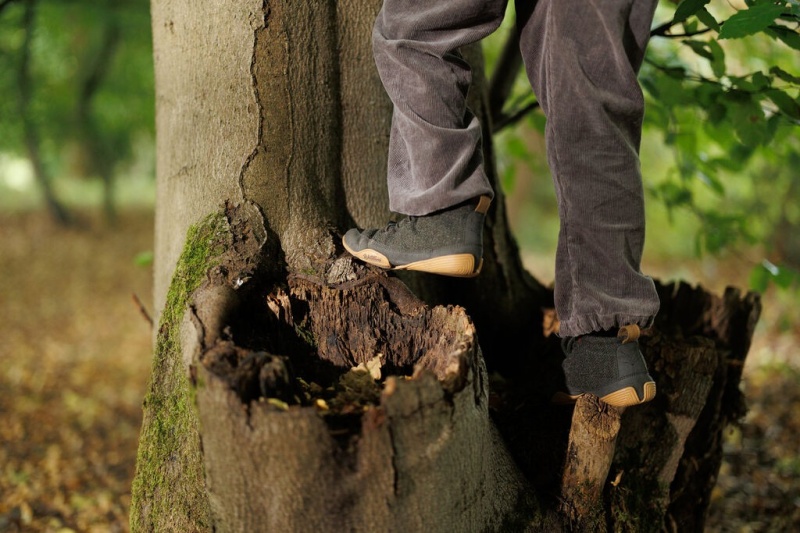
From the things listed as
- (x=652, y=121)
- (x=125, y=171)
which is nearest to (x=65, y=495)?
(x=652, y=121)

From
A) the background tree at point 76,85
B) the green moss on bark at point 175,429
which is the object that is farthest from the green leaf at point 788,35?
the background tree at point 76,85

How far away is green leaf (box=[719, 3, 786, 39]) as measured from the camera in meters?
1.65

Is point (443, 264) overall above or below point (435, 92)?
below

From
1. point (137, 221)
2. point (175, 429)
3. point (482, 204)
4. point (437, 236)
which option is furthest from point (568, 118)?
point (137, 221)

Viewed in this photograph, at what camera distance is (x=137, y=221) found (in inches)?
541

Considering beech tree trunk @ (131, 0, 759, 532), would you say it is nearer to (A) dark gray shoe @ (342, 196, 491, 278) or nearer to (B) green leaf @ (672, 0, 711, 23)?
(A) dark gray shoe @ (342, 196, 491, 278)

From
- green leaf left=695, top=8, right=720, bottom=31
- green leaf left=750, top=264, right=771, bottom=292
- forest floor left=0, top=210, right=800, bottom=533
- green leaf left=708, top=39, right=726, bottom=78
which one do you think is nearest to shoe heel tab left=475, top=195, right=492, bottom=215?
green leaf left=695, top=8, right=720, bottom=31

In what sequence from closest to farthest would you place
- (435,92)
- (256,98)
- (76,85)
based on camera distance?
(435,92) < (256,98) < (76,85)

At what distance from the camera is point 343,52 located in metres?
2.18

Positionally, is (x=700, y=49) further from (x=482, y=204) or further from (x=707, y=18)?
(x=482, y=204)

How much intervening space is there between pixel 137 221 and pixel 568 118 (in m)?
13.6

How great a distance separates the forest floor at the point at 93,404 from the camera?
3.54m

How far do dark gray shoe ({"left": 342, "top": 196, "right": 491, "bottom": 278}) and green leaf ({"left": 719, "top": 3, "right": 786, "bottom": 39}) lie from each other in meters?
0.80

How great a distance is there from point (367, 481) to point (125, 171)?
18.5 metres
